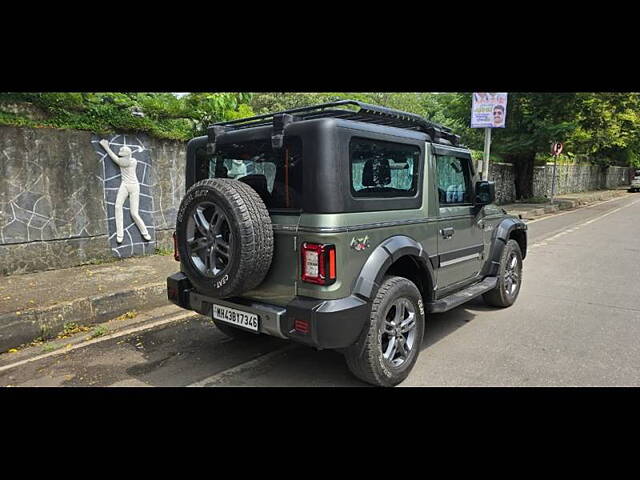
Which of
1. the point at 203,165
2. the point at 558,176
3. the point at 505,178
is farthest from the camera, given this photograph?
the point at 558,176

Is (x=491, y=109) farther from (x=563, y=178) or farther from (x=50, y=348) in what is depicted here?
(x=563, y=178)

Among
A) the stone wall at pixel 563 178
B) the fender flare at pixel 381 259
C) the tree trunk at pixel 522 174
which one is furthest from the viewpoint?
the tree trunk at pixel 522 174

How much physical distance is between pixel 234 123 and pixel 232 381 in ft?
7.19

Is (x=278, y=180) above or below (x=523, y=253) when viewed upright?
above

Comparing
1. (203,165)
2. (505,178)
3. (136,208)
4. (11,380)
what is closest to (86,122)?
(136,208)

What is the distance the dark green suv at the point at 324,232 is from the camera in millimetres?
2961

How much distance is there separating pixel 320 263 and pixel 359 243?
35 centimetres

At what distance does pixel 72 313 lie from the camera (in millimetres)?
4746

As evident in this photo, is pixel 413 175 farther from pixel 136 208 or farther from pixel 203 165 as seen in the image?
pixel 136 208

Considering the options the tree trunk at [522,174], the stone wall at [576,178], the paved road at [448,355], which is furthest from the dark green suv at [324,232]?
the stone wall at [576,178]

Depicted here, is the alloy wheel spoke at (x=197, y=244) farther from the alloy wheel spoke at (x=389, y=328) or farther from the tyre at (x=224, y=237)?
the alloy wheel spoke at (x=389, y=328)

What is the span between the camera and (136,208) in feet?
23.9

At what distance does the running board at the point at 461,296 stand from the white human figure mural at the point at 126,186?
212 inches

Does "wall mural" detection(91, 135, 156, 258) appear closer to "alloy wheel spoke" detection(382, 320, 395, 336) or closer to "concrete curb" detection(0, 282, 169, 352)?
"concrete curb" detection(0, 282, 169, 352)
